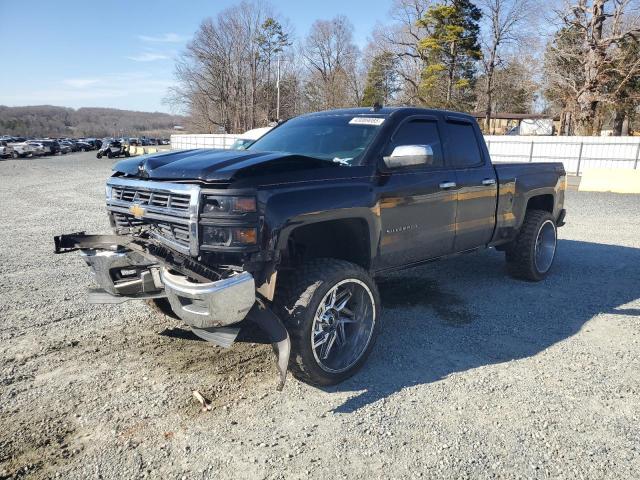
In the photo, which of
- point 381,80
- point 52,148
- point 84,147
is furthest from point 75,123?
point 381,80

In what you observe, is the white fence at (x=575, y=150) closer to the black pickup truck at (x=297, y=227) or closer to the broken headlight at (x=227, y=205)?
the black pickup truck at (x=297, y=227)

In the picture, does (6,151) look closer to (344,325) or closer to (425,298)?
→ (425,298)

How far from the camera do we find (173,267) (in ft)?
10.5

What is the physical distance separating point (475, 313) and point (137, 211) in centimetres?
342

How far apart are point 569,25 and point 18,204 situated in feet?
99.2

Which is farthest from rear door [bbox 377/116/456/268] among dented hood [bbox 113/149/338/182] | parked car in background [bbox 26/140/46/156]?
parked car in background [bbox 26/140/46/156]

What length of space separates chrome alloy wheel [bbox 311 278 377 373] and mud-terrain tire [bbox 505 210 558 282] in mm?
2965

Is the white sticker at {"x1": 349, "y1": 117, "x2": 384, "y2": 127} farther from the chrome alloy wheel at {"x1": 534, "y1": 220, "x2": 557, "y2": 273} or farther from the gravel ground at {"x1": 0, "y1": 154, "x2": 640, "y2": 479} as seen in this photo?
the chrome alloy wheel at {"x1": 534, "y1": 220, "x2": 557, "y2": 273}

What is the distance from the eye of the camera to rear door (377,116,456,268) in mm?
4039

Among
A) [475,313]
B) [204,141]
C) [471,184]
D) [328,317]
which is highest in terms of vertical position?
[204,141]

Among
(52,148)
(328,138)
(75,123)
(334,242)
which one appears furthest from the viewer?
(75,123)

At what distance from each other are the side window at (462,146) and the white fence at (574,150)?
18769 mm

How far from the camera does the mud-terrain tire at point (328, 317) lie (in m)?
3.32

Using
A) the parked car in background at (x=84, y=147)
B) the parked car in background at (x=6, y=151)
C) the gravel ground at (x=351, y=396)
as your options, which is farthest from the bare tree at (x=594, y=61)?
the parked car in background at (x=84, y=147)
